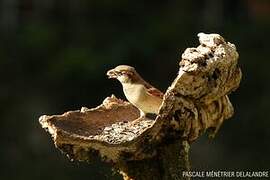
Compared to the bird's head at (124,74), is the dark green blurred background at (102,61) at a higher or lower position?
lower

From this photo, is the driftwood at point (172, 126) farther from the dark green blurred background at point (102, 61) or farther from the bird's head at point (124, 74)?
the dark green blurred background at point (102, 61)

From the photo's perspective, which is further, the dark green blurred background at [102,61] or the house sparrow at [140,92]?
the dark green blurred background at [102,61]

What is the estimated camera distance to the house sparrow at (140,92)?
3.36 metres

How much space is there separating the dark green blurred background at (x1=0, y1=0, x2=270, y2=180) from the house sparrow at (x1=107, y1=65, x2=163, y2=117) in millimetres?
4948

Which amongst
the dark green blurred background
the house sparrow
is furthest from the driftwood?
the dark green blurred background

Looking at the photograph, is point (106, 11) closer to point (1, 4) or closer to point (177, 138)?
point (1, 4)

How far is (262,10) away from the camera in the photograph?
10.9 meters

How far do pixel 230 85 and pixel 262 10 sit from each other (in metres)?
7.78

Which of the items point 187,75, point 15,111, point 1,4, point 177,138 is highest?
point 187,75

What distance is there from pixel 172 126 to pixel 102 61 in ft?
22.0

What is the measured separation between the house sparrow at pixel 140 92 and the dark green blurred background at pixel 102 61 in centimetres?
495

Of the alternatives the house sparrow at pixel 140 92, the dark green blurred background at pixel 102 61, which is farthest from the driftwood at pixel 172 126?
the dark green blurred background at pixel 102 61

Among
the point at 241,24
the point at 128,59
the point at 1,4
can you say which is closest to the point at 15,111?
the point at 128,59

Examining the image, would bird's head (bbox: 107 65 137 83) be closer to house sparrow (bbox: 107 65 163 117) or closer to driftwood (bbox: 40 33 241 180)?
house sparrow (bbox: 107 65 163 117)
